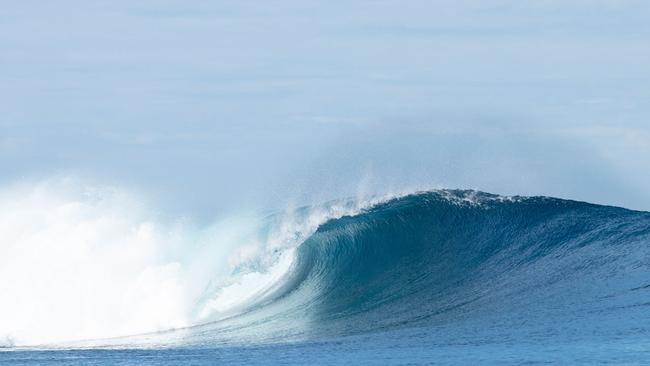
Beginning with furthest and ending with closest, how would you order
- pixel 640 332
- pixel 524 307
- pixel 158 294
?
pixel 158 294
pixel 524 307
pixel 640 332

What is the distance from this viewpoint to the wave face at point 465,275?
14.9m

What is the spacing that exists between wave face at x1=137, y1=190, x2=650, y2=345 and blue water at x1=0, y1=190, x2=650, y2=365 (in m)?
0.03

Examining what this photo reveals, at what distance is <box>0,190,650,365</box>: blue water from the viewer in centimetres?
1300

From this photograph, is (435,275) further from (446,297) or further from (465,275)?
(446,297)

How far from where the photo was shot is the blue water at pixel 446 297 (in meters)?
A: 13.0

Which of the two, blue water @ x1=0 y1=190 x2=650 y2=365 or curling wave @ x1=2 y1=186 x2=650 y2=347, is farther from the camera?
curling wave @ x1=2 y1=186 x2=650 y2=347

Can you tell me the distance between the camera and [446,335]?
14031mm

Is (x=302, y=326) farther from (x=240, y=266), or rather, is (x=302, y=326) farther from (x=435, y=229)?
(x=435, y=229)

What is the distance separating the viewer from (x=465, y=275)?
1872cm

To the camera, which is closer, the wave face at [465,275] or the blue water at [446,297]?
the blue water at [446,297]

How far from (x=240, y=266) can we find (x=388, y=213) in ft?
13.6

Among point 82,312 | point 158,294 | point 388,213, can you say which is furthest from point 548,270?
point 82,312

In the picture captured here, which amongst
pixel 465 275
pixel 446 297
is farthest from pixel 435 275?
pixel 446 297

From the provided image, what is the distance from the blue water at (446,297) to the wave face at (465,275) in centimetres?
3
